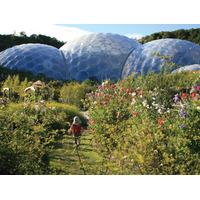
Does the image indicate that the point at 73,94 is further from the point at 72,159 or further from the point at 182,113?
the point at 182,113

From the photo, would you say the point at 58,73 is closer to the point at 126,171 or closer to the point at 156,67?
the point at 156,67

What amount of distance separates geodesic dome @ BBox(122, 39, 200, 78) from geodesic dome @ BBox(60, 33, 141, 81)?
601 millimetres

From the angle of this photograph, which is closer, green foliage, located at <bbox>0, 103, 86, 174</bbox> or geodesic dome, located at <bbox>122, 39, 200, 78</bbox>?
green foliage, located at <bbox>0, 103, 86, 174</bbox>

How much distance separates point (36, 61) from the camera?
928 inches

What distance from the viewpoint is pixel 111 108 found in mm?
7852

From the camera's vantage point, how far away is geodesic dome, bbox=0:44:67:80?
2323 centimetres

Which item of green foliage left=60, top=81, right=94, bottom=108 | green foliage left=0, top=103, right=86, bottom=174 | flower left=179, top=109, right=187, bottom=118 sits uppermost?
flower left=179, top=109, right=187, bottom=118

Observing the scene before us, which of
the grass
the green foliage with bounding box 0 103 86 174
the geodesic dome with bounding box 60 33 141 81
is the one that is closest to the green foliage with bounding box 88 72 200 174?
the grass

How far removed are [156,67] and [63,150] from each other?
14.7 meters

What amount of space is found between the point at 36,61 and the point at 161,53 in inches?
230

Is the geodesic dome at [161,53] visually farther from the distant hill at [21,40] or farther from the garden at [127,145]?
the garden at [127,145]

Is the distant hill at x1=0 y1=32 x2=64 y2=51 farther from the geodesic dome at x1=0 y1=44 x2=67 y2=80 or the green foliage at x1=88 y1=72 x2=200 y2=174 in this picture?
the green foliage at x1=88 y1=72 x2=200 y2=174

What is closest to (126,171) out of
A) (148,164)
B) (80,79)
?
(148,164)

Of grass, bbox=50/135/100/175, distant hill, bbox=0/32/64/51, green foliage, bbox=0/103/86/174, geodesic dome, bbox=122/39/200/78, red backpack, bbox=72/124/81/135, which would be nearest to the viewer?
green foliage, bbox=0/103/86/174
